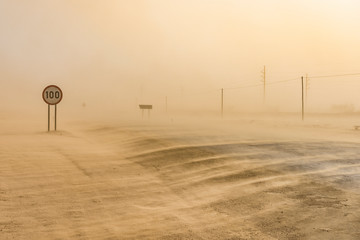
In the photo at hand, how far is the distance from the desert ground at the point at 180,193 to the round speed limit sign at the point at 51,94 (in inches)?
195

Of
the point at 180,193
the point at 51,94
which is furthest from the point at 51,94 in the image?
the point at 180,193

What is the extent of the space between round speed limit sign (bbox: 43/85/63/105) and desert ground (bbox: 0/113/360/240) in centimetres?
494

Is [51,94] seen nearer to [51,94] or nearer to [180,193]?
[51,94]

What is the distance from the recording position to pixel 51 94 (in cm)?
1495

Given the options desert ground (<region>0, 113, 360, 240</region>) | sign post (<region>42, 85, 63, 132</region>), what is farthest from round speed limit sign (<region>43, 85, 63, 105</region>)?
desert ground (<region>0, 113, 360, 240</region>)

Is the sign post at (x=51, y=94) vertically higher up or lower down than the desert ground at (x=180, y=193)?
higher up

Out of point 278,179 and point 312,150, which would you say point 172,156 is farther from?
point 312,150

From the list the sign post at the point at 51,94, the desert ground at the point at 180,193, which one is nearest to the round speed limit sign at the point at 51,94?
the sign post at the point at 51,94

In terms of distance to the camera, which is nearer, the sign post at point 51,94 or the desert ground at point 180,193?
the desert ground at point 180,193

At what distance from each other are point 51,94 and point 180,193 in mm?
10550

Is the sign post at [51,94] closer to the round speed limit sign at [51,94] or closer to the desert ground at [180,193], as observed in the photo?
the round speed limit sign at [51,94]

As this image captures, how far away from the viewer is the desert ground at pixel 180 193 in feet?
14.3

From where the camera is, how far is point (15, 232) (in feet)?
13.7

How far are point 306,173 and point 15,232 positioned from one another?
5271 millimetres
